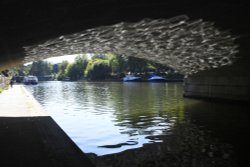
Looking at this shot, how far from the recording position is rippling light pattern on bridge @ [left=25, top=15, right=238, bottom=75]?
55.0ft

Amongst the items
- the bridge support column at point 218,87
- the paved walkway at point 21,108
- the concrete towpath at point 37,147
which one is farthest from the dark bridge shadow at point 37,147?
the bridge support column at point 218,87

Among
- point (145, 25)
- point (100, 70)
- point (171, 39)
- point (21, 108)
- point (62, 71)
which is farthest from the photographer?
point (62, 71)

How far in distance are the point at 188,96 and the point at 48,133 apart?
26232 millimetres

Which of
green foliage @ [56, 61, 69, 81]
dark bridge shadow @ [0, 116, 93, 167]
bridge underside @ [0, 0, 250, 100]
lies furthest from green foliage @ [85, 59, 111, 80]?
dark bridge shadow @ [0, 116, 93, 167]

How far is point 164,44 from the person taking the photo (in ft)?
78.8

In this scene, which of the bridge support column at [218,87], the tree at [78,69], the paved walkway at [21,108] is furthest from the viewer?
the tree at [78,69]

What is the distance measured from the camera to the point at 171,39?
2162 centimetres

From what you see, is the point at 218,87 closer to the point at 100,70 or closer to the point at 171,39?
the point at 171,39

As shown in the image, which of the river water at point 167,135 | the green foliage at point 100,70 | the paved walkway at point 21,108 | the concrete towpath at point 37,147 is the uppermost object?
the green foliage at point 100,70

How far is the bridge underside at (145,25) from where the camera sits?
Result: 34.8 feet

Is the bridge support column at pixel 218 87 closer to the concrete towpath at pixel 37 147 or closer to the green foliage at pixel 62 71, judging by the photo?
the concrete towpath at pixel 37 147

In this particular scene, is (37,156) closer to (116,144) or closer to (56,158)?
(56,158)

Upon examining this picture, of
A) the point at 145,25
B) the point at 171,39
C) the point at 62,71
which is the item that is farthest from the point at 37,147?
the point at 62,71

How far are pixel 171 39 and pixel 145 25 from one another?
513 cm
